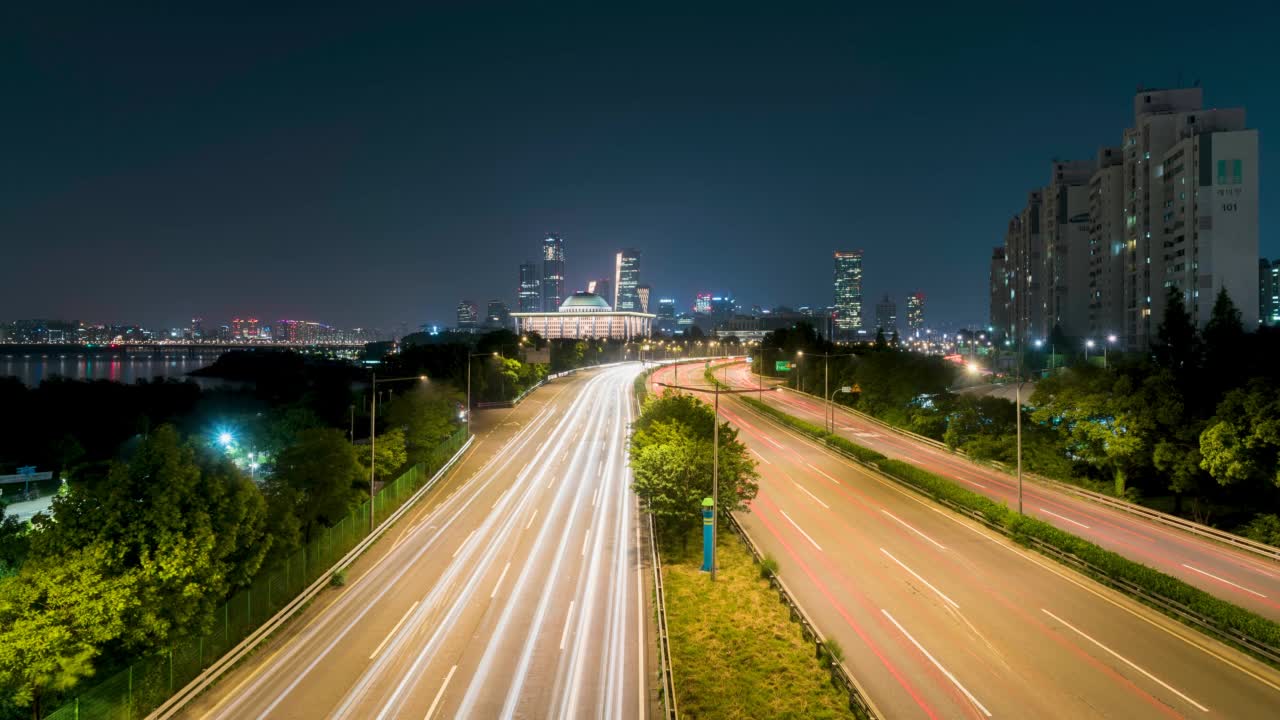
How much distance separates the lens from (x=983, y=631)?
19.9 metres

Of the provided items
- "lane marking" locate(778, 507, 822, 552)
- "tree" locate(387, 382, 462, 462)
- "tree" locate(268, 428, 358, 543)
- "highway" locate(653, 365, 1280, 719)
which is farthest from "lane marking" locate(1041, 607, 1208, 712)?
"tree" locate(387, 382, 462, 462)

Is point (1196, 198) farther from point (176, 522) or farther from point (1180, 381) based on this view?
point (176, 522)

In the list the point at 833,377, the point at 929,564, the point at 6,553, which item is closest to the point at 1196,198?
the point at 833,377

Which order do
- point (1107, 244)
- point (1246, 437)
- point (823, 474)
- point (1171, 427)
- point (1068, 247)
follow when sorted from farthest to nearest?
point (1068, 247), point (1107, 244), point (823, 474), point (1171, 427), point (1246, 437)

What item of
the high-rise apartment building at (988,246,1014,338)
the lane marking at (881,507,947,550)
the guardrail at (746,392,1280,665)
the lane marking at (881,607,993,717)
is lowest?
the lane marking at (881,607,993,717)

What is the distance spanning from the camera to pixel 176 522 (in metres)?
17.9

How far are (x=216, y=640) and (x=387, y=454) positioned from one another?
18284 mm

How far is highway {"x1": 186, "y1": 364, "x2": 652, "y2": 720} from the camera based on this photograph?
16.3 metres

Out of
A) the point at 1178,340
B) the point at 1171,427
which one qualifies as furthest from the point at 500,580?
the point at 1178,340

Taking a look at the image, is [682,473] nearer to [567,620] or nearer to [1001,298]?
[567,620]

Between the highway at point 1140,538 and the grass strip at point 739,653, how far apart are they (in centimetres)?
1531

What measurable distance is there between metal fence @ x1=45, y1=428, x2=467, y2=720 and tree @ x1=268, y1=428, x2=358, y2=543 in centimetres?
110

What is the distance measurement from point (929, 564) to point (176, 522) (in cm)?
2507

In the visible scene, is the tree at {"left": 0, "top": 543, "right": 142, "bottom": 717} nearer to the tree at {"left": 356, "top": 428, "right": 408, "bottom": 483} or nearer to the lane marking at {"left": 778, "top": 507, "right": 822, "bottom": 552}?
the tree at {"left": 356, "top": 428, "right": 408, "bottom": 483}
